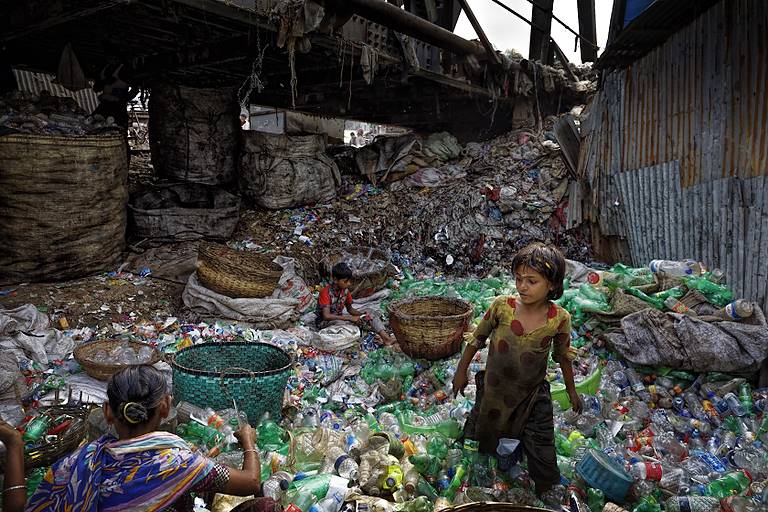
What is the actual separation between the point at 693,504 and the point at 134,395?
2664mm

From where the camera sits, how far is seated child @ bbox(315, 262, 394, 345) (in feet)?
17.3

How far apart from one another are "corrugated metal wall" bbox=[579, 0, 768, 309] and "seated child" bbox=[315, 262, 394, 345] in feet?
10.6

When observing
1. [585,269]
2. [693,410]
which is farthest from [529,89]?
[693,410]

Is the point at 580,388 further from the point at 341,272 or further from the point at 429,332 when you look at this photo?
the point at 341,272

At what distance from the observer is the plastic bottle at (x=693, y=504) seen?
2.53 m

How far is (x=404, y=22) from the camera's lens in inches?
186

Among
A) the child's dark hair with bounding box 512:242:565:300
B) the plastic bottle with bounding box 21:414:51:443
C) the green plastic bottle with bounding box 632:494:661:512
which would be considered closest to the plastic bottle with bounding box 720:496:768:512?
the green plastic bottle with bounding box 632:494:661:512

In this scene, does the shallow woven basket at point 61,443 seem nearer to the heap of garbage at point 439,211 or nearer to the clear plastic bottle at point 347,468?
the clear plastic bottle at point 347,468

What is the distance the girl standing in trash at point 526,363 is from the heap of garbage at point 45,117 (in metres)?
4.90

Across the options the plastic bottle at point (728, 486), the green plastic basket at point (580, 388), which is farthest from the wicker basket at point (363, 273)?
the plastic bottle at point (728, 486)

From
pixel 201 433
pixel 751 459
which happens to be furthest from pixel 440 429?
pixel 751 459

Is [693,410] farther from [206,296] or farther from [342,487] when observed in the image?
[206,296]

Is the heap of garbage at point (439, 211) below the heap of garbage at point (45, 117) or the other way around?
below

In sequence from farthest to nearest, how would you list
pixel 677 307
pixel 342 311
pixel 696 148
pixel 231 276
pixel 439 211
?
pixel 439 211 → pixel 342 311 → pixel 231 276 → pixel 696 148 → pixel 677 307
